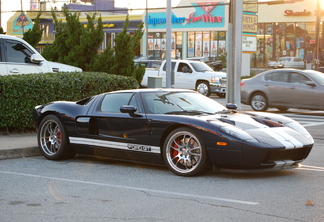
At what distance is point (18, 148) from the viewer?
9.34 m

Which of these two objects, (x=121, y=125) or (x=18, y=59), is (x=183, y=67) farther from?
(x=121, y=125)

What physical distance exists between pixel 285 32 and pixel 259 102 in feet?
132

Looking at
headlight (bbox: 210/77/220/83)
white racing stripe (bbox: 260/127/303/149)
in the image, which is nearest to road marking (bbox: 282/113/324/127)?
white racing stripe (bbox: 260/127/303/149)

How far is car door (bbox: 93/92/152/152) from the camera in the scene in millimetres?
7845

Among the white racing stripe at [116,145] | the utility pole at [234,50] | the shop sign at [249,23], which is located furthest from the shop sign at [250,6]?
the white racing stripe at [116,145]

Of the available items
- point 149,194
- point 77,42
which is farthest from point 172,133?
point 77,42

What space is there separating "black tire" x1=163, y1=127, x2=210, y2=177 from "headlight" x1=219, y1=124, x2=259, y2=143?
1.18ft

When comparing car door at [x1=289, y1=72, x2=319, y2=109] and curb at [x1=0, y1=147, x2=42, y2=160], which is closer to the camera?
curb at [x1=0, y1=147, x2=42, y2=160]

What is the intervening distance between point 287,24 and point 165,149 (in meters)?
51.3

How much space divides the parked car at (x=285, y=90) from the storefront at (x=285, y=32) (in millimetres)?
38079

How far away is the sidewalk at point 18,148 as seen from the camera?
9219mm

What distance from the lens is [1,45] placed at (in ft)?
43.2

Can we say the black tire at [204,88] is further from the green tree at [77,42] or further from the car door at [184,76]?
the green tree at [77,42]

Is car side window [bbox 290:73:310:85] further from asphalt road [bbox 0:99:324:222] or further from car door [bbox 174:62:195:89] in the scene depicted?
asphalt road [bbox 0:99:324:222]
